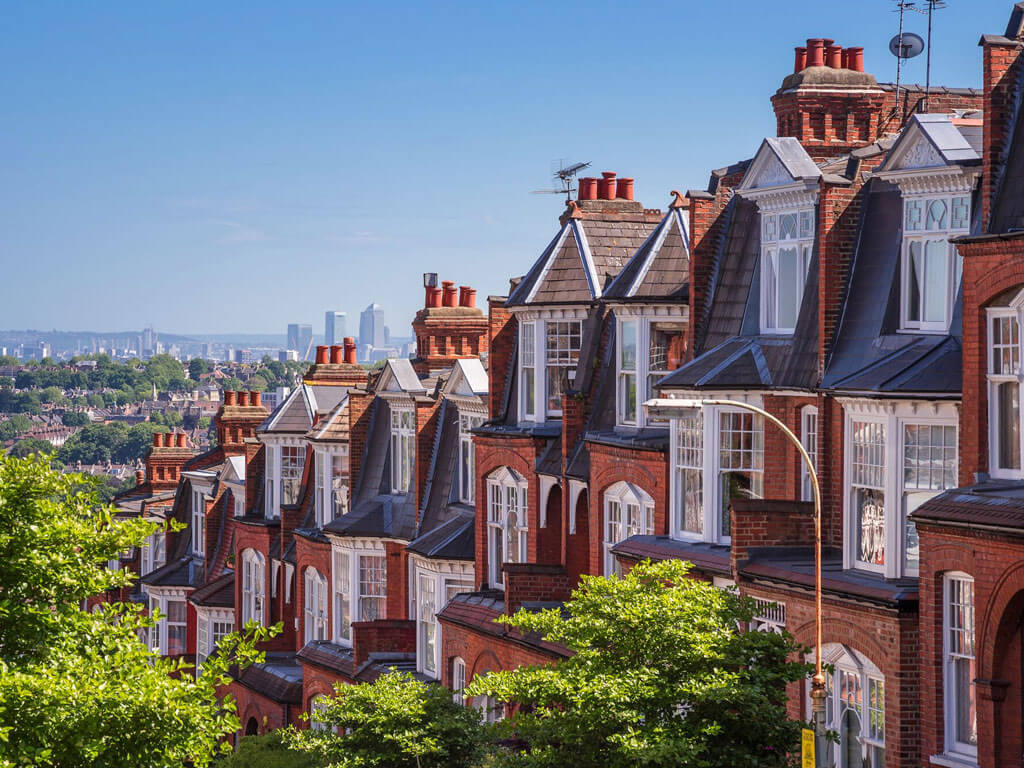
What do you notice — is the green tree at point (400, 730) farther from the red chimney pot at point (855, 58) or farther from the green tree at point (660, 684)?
the red chimney pot at point (855, 58)

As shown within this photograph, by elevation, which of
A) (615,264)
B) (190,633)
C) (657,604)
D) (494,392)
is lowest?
(190,633)

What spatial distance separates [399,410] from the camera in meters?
49.8

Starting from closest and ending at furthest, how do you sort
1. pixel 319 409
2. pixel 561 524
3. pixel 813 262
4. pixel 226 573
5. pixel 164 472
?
pixel 813 262
pixel 561 524
pixel 319 409
pixel 226 573
pixel 164 472

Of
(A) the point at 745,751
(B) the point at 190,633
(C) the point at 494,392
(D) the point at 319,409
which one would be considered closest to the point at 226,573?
(B) the point at 190,633

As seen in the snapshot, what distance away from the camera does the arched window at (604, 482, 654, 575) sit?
35188 mm

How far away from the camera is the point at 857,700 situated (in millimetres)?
27016

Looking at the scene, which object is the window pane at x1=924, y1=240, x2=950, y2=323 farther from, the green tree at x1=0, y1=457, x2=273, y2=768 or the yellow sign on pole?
the green tree at x1=0, y1=457, x2=273, y2=768

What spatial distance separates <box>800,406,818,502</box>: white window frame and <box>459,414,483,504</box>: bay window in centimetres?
1538

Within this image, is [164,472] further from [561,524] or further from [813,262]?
[813,262]

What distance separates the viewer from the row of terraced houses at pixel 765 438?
24891mm

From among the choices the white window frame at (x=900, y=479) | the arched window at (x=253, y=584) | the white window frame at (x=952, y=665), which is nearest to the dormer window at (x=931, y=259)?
the white window frame at (x=900, y=479)

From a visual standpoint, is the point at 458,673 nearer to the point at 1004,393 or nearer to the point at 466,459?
the point at 466,459

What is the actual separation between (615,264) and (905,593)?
55.5 feet

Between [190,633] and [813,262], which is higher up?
[813,262]
